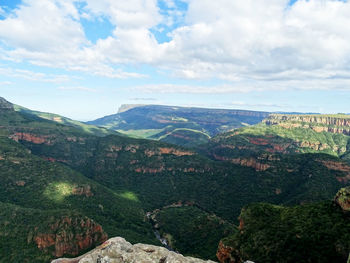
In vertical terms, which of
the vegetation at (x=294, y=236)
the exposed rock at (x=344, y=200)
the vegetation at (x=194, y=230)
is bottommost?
the vegetation at (x=194, y=230)

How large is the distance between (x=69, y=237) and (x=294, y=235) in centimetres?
9471

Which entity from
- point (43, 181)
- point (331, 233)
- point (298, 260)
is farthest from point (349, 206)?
point (43, 181)

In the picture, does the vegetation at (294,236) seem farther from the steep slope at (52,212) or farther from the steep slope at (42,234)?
the steep slope at (42,234)

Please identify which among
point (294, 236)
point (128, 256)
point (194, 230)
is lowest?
point (194, 230)

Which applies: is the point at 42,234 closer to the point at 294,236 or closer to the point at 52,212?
the point at 52,212

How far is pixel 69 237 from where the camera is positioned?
108250 mm

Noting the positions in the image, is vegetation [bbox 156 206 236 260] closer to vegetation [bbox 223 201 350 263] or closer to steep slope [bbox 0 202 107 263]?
vegetation [bbox 223 201 350 263]

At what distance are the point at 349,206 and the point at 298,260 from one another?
2916 cm

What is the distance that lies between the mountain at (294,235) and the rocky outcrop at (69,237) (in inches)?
2517

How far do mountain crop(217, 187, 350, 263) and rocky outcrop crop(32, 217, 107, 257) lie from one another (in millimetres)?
63930

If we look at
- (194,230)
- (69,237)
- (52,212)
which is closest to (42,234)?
(69,237)

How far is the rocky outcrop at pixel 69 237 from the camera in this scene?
104 metres

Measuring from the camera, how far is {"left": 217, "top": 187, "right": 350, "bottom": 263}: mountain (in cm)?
6494

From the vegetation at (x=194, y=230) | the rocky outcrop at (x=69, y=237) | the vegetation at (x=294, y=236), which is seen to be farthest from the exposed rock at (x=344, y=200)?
the rocky outcrop at (x=69, y=237)
